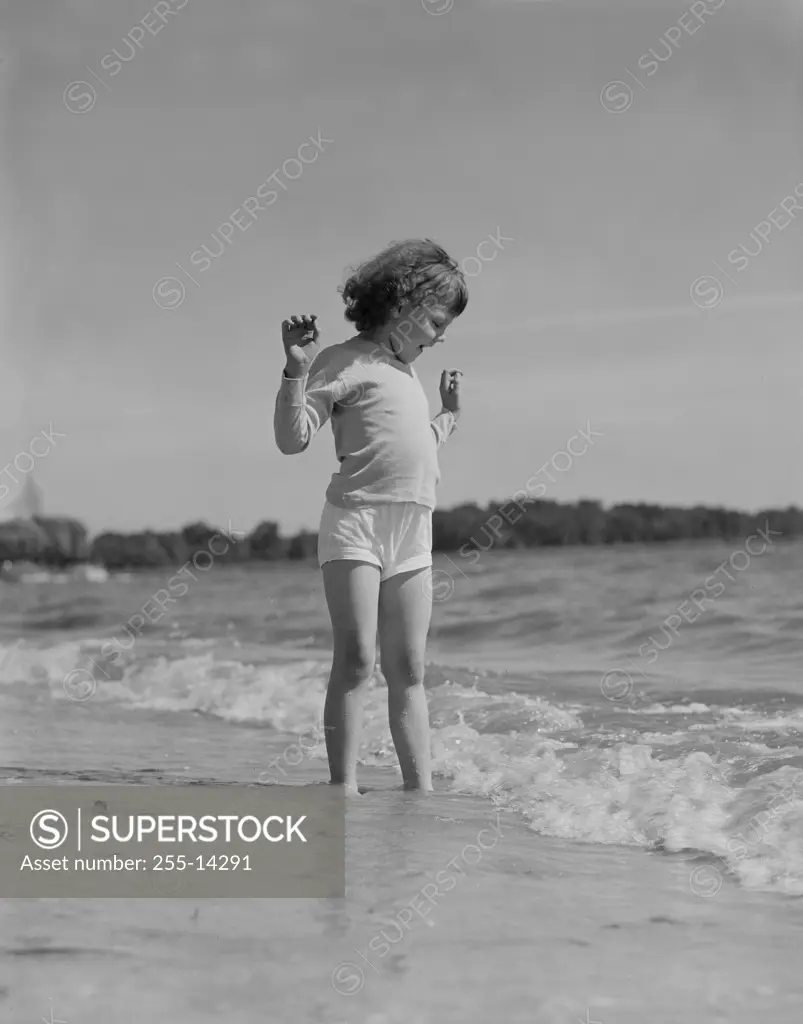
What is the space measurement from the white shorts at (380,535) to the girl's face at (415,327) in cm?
32

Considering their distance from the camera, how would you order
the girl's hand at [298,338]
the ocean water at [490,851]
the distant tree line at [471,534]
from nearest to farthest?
the ocean water at [490,851]
the girl's hand at [298,338]
the distant tree line at [471,534]

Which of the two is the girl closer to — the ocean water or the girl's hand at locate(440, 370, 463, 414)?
the girl's hand at locate(440, 370, 463, 414)

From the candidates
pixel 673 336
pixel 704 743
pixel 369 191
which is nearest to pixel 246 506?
pixel 369 191

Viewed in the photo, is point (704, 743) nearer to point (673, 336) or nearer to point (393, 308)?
point (393, 308)

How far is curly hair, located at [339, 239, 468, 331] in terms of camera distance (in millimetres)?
2213

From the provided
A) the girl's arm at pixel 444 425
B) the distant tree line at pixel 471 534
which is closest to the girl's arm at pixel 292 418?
the girl's arm at pixel 444 425

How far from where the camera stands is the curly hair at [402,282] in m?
2.21

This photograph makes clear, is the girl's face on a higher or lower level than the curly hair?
lower

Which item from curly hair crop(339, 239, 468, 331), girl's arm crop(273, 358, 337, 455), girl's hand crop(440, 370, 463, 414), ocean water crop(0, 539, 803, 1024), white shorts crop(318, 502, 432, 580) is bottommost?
ocean water crop(0, 539, 803, 1024)

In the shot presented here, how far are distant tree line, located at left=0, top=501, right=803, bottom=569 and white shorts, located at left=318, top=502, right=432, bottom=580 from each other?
11.2ft

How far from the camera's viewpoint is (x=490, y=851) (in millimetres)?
1979

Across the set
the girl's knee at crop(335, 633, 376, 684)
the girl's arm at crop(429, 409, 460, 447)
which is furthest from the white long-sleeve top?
the girl's knee at crop(335, 633, 376, 684)

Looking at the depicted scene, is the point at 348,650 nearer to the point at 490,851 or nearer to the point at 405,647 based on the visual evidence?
the point at 405,647

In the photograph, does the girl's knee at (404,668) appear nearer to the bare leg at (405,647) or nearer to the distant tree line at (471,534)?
the bare leg at (405,647)
